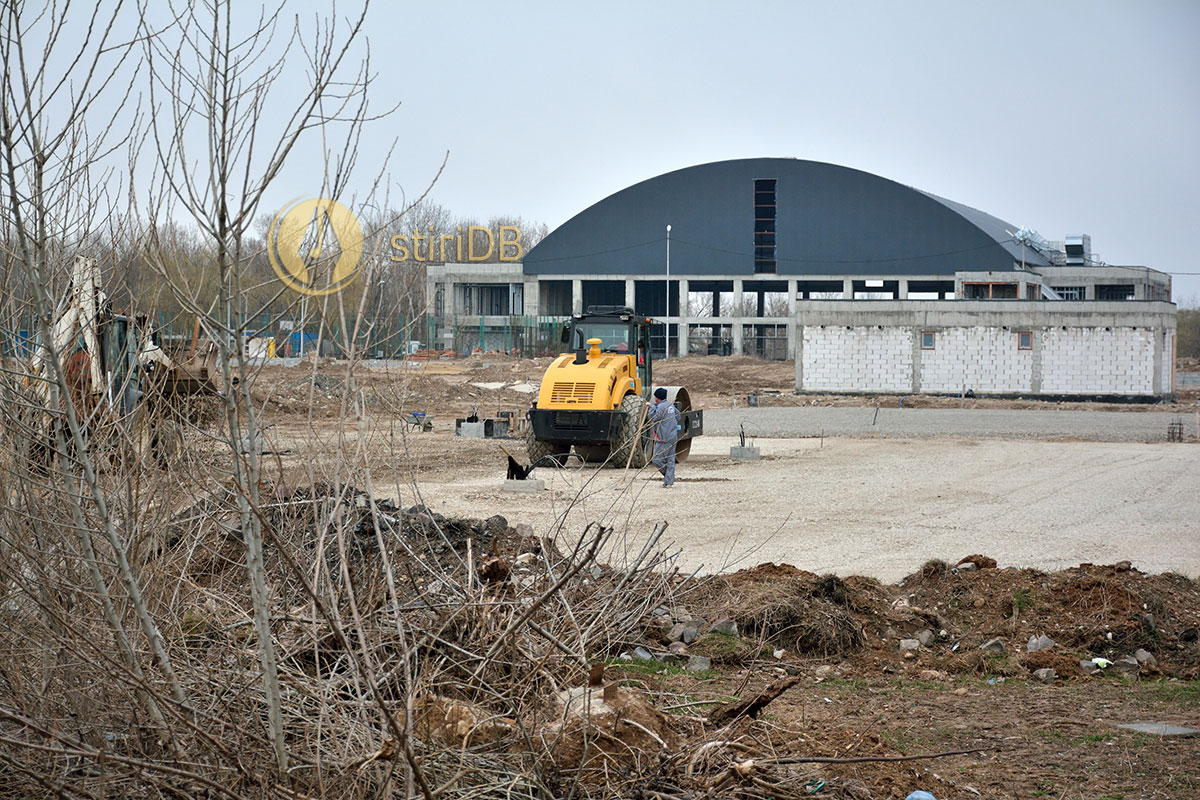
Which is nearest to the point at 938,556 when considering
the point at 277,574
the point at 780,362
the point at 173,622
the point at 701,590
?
the point at 701,590

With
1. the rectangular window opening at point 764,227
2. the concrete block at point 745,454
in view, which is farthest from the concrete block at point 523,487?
the rectangular window opening at point 764,227

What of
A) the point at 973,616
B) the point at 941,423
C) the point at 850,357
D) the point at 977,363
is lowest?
the point at 941,423

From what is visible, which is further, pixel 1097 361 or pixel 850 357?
pixel 850 357

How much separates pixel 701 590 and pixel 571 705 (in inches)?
195

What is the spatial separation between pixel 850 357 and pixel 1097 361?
964 cm

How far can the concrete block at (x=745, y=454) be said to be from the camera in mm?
21875

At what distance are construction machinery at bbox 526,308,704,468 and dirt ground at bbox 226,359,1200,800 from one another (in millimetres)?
716

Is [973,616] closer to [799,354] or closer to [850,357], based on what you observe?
[799,354]

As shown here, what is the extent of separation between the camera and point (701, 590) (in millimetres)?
9633

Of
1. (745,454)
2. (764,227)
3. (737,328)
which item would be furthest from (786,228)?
(745,454)

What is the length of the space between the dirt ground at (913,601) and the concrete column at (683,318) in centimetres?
4571

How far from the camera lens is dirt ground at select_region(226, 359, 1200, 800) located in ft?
17.9

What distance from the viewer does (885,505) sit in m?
15.7

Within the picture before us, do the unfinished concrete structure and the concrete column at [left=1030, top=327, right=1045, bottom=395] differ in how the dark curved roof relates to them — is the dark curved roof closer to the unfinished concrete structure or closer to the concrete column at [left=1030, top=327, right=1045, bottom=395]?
the unfinished concrete structure
